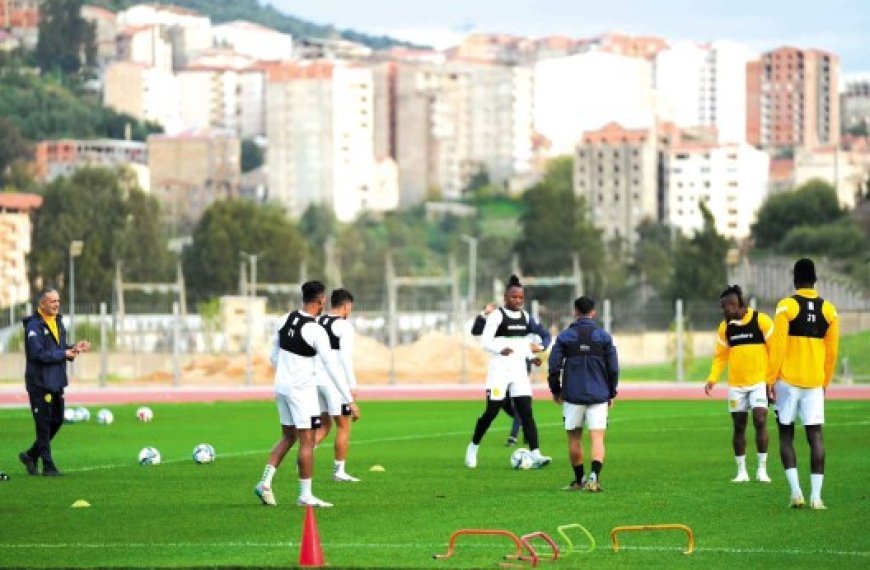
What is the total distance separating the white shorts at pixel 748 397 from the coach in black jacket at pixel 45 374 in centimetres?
664

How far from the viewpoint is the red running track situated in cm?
4738

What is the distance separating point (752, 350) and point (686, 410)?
17.7 m

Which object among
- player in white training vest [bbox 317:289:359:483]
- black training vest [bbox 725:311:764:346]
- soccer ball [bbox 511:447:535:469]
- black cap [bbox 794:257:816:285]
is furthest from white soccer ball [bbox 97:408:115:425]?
black cap [bbox 794:257:816:285]

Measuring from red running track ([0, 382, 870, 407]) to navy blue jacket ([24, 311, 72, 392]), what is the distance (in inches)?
801

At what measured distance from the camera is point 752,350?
895 inches

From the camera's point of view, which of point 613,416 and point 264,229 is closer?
point 613,416

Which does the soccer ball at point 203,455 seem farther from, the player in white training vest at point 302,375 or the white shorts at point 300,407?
the white shorts at point 300,407

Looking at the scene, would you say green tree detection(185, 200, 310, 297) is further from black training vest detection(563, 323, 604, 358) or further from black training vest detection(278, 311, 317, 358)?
black training vest detection(278, 311, 317, 358)

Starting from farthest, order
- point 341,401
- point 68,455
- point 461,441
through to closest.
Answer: point 461,441 → point 68,455 → point 341,401

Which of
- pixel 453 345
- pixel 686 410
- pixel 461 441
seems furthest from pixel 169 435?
pixel 453 345

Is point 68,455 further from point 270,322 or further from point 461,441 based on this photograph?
point 270,322

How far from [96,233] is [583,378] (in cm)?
12429

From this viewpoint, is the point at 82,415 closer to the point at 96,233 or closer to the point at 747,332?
the point at 747,332

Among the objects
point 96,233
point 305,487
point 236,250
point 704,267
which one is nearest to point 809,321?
point 305,487
